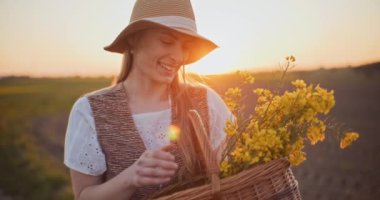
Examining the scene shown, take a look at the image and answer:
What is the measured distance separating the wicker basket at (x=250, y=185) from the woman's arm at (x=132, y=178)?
74 mm

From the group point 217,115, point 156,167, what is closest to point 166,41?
point 217,115

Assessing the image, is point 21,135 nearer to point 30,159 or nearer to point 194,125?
point 30,159

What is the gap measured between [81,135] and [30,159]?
6085mm

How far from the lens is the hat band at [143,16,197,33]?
218 cm

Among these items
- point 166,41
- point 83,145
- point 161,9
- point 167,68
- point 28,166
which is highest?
point 161,9

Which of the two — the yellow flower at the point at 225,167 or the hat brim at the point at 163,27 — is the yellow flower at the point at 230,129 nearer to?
the yellow flower at the point at 225,167

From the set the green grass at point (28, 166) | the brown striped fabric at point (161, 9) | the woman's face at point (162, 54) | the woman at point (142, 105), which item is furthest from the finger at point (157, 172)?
the green grass at point (28, 166)

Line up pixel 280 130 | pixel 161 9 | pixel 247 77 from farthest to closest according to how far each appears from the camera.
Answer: pixel 161 9 → pixel 247 77 → pixel 280 130

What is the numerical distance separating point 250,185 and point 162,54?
754 mm

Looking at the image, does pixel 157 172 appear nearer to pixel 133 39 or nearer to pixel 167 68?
pixel 167 68

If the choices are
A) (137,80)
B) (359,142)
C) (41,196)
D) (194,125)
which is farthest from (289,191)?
(359,142)

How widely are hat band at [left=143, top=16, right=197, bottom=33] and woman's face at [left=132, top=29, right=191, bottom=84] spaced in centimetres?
3

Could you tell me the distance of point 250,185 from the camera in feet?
5.28

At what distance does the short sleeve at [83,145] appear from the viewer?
84.0 inches
